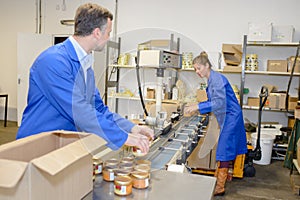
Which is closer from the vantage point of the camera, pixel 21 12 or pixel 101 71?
pixel 101 71

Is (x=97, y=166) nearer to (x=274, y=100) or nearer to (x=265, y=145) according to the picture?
(x=265, y=145)

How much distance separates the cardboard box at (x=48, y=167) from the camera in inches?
29.3

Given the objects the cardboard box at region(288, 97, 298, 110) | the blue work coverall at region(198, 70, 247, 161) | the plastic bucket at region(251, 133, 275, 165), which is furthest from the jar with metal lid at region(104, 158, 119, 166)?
the cardboard box at region(288, 97, 298, 110)

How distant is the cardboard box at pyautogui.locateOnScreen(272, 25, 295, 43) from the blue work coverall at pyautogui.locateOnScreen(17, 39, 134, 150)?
11.1 ft

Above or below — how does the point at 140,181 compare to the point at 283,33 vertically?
below

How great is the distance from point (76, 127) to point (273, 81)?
12.4 ft

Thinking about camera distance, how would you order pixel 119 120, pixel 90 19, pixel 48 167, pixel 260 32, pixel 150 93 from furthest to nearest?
pixel 260 32, pixel 150 93, pixel 119 120, pixel 90 19, pixel 48 167

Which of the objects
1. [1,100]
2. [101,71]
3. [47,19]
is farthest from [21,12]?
[101,71]

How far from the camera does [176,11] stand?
4.78m

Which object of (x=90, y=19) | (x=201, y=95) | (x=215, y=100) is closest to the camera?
(x=90, y=19)

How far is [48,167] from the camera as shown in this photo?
2.51 feet

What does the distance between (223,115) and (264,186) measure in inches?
38.0

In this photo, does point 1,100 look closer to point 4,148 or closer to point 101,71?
point 101,71

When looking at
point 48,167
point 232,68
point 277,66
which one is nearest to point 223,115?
point 232,68
